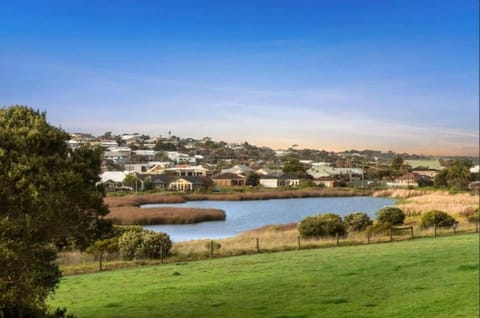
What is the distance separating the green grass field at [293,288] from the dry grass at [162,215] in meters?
22.3

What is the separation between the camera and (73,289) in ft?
54.4

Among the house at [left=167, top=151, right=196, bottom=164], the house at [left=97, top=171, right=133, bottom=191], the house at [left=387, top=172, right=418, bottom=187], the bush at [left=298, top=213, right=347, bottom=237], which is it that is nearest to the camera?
the bush at [left=298, top=213, right=347, bottom=237]

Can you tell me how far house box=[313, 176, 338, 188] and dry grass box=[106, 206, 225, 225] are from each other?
115ft

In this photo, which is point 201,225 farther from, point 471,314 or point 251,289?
point 471,314

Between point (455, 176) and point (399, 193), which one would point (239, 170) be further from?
point (455, 176)

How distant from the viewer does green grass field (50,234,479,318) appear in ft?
41.0

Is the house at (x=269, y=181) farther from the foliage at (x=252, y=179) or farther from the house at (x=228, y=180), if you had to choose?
the house at (x=228, y=180)

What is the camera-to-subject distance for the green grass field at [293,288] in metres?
12.5

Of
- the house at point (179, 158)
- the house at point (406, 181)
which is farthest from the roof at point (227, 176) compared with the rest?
the house at point (406, 181)

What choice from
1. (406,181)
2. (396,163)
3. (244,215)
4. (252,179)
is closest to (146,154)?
(252,179)

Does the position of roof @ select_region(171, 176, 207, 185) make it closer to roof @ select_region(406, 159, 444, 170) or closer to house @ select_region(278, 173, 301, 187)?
house @ select_region(278, 173, 301, 187)

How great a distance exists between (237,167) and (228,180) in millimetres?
9728

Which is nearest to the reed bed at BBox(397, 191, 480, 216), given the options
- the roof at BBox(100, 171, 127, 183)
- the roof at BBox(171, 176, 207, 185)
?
the roof at BBox(171, 176, 207, 185)

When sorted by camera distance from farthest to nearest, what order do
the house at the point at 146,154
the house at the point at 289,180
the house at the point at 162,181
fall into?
the house at the point at 289,180, the house at the point at 146,154, the house at the point at 162,181
